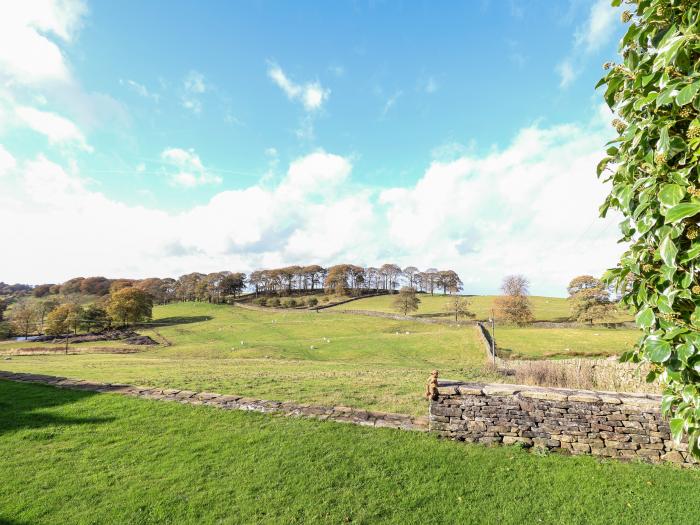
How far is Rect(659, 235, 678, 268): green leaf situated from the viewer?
71.2 inches

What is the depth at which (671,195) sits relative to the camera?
6.20ft

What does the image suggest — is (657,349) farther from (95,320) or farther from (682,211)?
(95,320)

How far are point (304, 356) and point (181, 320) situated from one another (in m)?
52.5

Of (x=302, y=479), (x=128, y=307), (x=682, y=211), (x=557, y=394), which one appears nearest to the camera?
(x=682, y=211)

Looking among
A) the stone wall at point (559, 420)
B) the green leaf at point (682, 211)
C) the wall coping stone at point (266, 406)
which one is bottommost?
the wall coping stone at point (266, 406)

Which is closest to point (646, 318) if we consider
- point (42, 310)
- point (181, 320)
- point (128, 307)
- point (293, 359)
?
point (293, 359)

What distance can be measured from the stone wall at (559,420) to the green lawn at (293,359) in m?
2.45

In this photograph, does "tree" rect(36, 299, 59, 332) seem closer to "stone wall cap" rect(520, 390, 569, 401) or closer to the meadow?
the meadow

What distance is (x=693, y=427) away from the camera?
1970 mm

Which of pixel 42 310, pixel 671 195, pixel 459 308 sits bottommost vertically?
pixel 42 310

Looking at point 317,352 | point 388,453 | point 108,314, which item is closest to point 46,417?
point 388,453

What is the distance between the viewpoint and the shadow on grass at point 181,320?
73.9 meters

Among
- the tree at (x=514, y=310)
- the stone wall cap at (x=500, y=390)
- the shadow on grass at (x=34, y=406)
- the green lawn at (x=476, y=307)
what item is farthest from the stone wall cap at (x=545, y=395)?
the green lawn at (x=476, y=307)

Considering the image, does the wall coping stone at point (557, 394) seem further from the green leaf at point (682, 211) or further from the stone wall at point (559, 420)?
the green leaf at point (682, 211)
